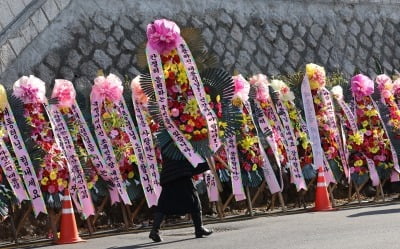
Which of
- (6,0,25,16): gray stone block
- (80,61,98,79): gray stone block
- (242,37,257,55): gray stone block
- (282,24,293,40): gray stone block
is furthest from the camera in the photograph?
(282,24,293,40): gray stone block

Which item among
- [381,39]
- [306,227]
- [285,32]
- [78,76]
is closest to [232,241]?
[306,227]

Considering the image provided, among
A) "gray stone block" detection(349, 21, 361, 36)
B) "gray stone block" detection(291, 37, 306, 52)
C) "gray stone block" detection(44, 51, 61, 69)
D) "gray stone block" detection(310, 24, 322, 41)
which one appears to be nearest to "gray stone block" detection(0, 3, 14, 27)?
"gray stone block" detection(44, 51, 61, 69)

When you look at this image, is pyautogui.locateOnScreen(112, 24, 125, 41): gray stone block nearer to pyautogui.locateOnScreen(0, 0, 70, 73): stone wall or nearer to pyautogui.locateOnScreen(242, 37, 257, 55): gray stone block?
pyautogui.locateOnScreen(0, 0, 70, 73): stone wall

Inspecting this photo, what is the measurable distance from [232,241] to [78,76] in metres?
6.33

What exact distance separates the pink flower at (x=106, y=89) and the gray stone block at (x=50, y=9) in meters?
3.19

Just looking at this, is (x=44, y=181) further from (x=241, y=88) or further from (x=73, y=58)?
(x=73, y=58)

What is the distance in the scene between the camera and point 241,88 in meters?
12.4

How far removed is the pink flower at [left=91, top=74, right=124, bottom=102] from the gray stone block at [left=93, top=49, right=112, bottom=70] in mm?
3195

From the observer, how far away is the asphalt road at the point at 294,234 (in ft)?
26.7

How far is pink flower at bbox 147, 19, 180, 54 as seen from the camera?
9477 mm

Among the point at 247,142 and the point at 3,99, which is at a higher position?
the point at 3,99

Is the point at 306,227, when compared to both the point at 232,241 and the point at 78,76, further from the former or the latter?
the point at 78,76

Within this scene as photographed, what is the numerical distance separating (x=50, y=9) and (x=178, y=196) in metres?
6.07

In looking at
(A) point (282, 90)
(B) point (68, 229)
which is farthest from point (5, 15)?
(B) point (68, 229)
